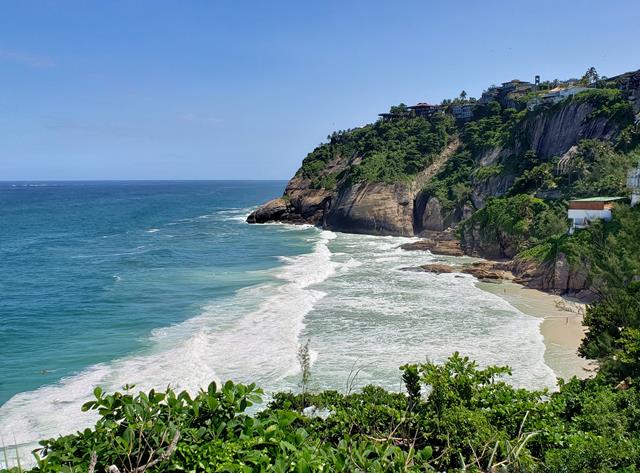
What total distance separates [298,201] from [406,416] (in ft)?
238

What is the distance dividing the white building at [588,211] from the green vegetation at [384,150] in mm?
30958

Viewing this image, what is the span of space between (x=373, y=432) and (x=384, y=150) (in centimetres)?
7367

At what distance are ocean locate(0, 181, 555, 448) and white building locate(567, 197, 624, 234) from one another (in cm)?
990

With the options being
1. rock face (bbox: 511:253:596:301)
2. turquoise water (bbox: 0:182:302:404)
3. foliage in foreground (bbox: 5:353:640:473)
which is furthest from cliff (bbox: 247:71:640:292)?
foliage in foreground (bbox: 5:353:640:473)

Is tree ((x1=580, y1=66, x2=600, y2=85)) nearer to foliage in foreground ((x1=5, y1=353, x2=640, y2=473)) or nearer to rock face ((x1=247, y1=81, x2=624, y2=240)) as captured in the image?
rock face ((x1=247, y1=81, x2=624, y2=240))

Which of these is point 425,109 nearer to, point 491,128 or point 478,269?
point 491,128

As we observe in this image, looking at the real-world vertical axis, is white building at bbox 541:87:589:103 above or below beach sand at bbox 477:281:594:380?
above

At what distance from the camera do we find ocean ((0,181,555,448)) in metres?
20.4

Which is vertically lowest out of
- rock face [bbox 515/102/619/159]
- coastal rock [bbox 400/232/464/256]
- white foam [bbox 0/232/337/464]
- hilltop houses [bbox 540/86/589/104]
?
white foam [bbox 0/232/337/464]

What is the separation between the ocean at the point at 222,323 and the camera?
20.4 metres

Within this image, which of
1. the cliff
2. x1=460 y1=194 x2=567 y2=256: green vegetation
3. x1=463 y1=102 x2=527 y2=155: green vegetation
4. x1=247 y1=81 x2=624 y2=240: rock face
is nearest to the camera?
x1=460 y1=194 x2=567 y2=256: green vegetation

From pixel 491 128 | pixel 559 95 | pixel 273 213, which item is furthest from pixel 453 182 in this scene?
pixel 273 213

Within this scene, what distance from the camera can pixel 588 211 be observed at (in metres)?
39.0

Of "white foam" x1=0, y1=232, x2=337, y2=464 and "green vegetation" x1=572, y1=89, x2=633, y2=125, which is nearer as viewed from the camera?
"white foam" x1=0, y1=232, x2=337, y2=464
